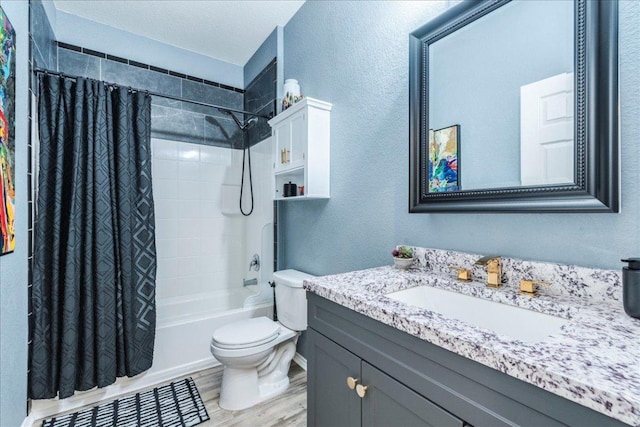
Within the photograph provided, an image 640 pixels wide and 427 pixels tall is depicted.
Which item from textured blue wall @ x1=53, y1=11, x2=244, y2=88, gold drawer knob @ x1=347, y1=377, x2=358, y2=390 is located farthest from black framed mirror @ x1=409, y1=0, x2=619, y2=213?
textured blue wall @ x1=53, y1=11, x2=244, y2=88

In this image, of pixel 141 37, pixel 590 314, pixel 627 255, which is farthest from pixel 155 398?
pixel 141 37

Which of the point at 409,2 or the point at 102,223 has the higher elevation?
the point at 409,2

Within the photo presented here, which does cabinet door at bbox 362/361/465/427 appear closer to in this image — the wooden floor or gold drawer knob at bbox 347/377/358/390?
gold drawer knob at bbox 347/377/358/390

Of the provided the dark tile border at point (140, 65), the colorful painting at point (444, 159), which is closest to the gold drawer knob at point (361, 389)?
the colorful painting at point (444, 159)

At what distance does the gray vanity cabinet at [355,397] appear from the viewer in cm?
74

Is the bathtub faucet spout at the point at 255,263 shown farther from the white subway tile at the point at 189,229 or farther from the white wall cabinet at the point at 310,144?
the white wall cabinet at the point at 310,144

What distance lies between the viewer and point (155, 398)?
1.86m

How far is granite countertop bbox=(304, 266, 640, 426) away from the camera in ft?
1.49

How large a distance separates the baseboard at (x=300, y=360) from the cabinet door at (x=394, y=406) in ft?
4.51

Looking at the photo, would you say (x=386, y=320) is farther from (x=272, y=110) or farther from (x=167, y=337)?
(x=272, y=110)

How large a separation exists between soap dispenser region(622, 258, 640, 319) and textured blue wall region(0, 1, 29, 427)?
208cm

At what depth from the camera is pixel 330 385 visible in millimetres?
1054

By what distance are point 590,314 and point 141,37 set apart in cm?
342

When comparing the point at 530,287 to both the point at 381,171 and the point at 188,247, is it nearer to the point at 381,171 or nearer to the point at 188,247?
the point at 381,171
